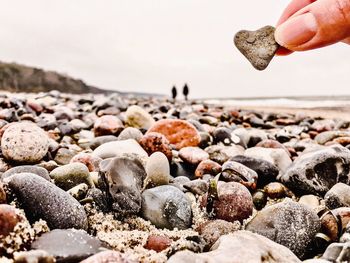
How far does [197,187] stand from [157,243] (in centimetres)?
80

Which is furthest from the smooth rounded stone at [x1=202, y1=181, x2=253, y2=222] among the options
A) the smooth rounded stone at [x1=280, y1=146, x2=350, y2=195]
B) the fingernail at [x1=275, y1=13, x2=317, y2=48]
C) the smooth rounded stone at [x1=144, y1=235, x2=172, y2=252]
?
the fingernail at [x1=275, y1=13, x2=317, y2=48]

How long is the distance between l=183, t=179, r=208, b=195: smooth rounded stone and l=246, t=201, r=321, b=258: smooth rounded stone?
524 mm

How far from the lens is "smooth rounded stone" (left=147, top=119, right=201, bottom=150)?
3.77 meters

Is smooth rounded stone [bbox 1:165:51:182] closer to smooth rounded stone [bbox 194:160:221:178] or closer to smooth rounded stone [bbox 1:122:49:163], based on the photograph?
smooth rounded stone [bbox 1:122:49:163]

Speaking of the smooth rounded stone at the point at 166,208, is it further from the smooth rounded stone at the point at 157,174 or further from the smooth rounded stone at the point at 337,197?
the smooth rounded stone at the point at 337,197

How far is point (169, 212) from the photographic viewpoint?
210 centimetres

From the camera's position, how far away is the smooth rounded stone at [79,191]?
2120 millimetres

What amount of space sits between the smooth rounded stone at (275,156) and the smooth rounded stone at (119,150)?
0.96 meters

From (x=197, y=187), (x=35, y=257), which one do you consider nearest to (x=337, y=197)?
(x=197, y=187)

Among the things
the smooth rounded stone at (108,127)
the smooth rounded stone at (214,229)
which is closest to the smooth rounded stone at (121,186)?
the smooth rounded stone at (214,229)

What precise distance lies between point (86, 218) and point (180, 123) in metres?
2.09

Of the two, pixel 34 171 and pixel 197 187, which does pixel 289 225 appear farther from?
pixel 34 171

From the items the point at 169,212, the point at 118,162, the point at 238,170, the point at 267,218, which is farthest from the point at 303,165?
the point at 118,162

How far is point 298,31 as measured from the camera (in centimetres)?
178
